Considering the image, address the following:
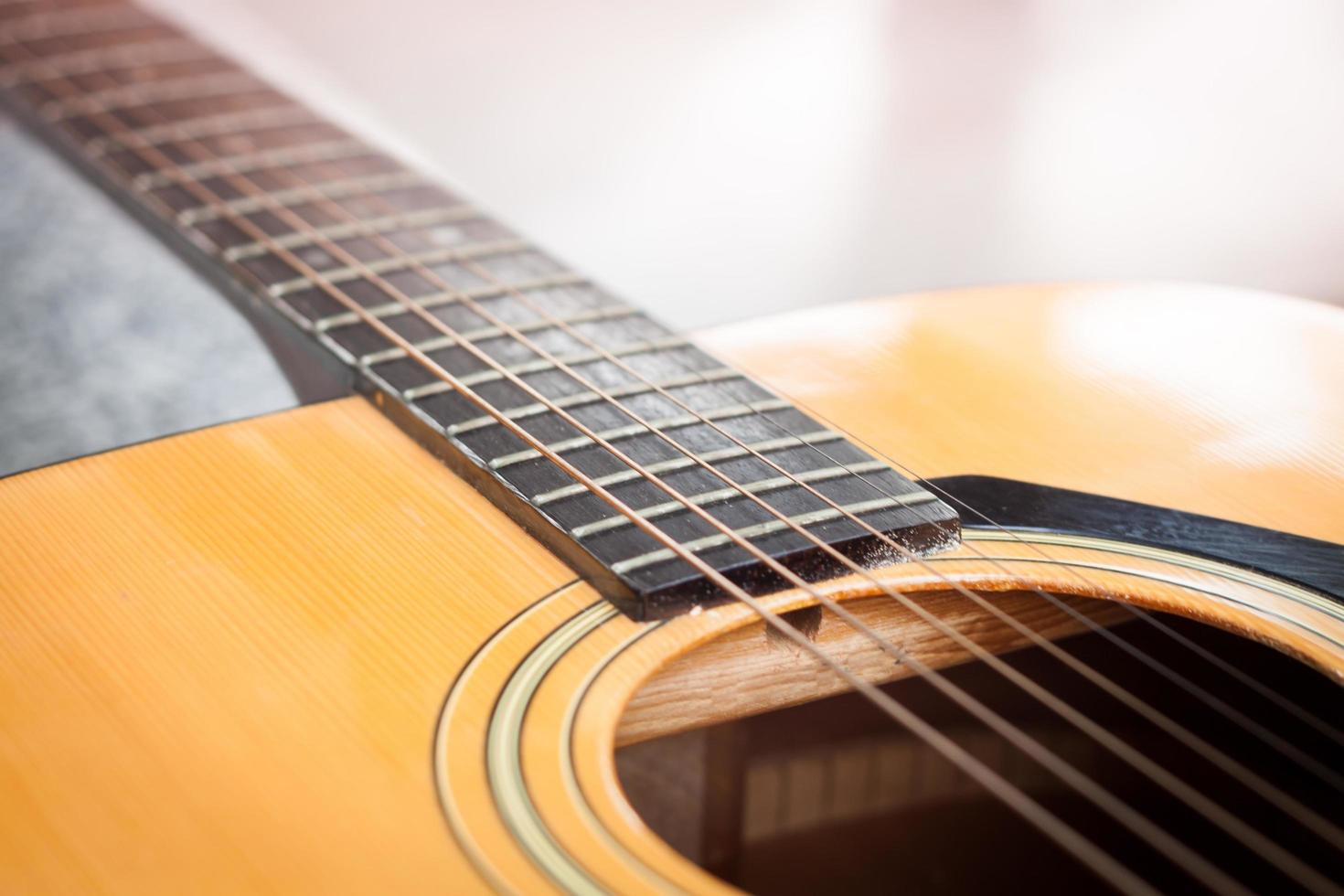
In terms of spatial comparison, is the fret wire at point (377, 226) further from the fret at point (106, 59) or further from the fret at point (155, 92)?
the fret at point (106, 59)

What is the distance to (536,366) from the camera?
2.59 feet

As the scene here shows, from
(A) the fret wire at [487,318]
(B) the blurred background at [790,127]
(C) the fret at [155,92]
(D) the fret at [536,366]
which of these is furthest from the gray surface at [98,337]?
(B) the blurred background at [790,127]

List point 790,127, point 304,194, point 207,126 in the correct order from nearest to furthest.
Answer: point 304,194 → point 207,126 → point 790,127

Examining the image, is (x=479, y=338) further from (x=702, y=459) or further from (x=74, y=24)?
(x=74, y=24)

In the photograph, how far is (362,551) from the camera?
2.07ft

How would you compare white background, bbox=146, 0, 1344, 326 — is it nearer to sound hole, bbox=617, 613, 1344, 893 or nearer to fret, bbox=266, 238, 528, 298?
fret, bbox=266, 238, 528, 298

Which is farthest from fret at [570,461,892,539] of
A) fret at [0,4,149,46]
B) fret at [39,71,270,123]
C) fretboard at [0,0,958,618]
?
fret at [0,4,149,46]

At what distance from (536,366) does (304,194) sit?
373mm

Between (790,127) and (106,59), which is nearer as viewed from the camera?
(106,59)

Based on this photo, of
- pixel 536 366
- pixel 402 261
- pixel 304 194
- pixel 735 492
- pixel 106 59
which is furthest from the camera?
pixel 106 59

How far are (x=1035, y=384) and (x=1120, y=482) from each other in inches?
5.0

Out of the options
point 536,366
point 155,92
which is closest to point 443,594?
point 536,366

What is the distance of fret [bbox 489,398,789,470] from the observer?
686 mm

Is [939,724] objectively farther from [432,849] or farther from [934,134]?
[934,134]
